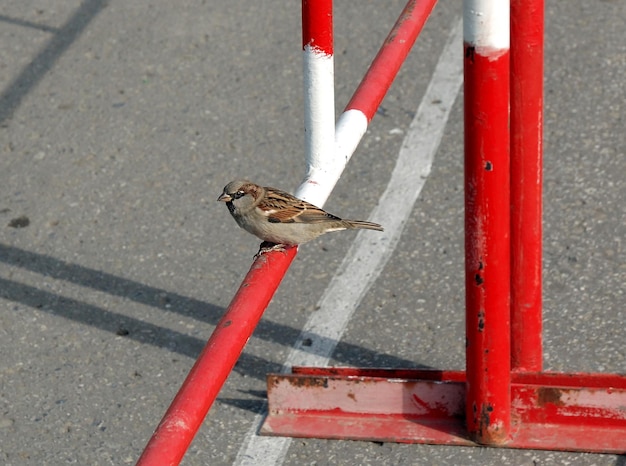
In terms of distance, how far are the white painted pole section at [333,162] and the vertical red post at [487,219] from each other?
454mm

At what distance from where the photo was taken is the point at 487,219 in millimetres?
3771

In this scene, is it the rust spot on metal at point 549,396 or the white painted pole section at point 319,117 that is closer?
the white painted pole section at point 319,117

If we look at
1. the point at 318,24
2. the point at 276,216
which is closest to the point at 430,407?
the point at 276,216

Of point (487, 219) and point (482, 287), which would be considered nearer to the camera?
point (487, 219)

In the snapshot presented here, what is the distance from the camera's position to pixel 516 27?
388 centimetres

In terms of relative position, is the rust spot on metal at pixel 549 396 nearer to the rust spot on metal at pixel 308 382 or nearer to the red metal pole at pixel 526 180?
the red metal pole at pixel 526 180

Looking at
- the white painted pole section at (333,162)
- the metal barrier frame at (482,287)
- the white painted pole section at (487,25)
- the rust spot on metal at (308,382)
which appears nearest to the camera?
the white painted pole section at (487,25)

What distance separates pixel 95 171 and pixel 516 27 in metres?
2.99

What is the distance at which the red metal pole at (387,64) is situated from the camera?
413 centimetres

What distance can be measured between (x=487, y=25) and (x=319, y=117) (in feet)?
2.19

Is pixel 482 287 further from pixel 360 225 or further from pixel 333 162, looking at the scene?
pixel 360 225

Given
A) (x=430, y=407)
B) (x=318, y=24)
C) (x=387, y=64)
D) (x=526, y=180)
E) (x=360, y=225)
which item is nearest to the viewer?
(x=318, y=24)

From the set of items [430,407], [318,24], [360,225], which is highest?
[318,24]

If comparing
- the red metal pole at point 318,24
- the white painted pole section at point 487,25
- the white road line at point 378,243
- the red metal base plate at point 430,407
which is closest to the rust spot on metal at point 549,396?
the red metal base plate at point 430,407
